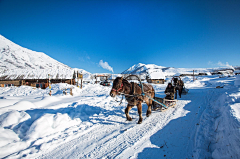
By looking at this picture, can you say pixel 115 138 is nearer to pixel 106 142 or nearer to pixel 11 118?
pixel 106 142

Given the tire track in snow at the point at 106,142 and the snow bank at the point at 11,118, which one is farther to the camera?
the snow bank at the point at 11,118

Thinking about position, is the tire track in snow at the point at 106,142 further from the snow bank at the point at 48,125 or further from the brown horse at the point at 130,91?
the snow bank at the point at 48,125

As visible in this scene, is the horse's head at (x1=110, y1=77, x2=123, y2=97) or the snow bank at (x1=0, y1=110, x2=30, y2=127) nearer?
the snow bank at (x1=0, y1=110, x2=30, y2=127)

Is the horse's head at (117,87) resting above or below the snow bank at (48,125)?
above

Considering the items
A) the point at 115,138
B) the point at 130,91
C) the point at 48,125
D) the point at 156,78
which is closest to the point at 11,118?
the point at 48,125

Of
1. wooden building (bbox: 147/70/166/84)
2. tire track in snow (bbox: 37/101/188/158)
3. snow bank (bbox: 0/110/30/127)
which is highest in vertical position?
wooden building (bbox: 147/70/166/84)

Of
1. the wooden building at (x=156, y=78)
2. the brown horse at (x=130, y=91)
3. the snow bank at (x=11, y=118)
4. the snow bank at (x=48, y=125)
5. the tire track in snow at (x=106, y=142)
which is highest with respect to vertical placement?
the wooden building at (x=156, y=78)

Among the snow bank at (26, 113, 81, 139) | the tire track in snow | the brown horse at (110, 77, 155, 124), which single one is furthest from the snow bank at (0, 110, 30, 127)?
the brown horse at (110, 77, 155, 124)

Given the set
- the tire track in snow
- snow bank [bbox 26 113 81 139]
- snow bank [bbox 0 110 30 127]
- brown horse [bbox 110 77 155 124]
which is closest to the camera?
the tire track in snow

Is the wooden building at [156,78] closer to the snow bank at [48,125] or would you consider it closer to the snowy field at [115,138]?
the snowy field at [115,138]

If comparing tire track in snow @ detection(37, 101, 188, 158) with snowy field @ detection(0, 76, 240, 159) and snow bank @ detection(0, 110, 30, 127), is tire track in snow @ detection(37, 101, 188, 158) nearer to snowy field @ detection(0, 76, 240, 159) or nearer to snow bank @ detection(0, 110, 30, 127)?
snowy field @ detection(0, 76, 240, 159)

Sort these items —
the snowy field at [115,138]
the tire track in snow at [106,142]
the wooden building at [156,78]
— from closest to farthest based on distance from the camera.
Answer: the snowy field at [115,138] < the tire track in snow at [106,142] < the wooden building at [156,78]

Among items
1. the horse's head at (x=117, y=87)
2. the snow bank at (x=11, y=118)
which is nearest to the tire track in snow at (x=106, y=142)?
the horse's head at (x=117, y=87)

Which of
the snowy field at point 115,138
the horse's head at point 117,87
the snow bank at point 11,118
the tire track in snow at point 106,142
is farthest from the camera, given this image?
the horse's head at point 117,87
